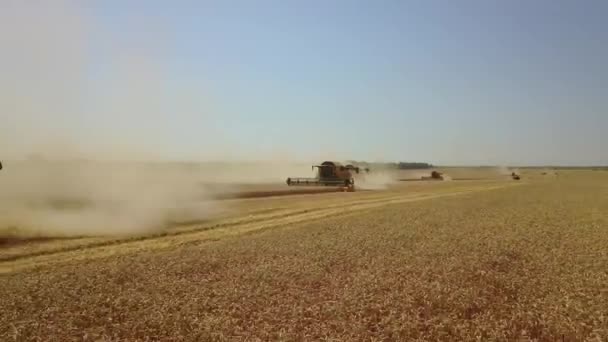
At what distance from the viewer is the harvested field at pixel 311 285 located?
33.8 ft

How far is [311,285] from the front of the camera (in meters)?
13.5

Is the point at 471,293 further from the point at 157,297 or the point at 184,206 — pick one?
the point at 184,206

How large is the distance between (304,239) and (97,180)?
87.4ft

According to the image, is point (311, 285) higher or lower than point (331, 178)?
lower

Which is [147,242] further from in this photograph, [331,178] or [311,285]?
[331,178]

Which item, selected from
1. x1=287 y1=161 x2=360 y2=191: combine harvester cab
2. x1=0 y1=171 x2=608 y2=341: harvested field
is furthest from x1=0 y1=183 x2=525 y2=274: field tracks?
x1=287 y1=161 x2=360 y2=191: combine harvester cab

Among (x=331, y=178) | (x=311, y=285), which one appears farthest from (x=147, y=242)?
(x=331, y=178)

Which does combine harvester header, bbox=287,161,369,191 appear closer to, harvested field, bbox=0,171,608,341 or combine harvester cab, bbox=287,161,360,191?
combine harvester cab, bbox=287,161,360,191

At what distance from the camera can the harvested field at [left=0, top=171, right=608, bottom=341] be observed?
10.3 m

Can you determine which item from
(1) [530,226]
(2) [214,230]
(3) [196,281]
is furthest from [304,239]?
(1) [530,226]

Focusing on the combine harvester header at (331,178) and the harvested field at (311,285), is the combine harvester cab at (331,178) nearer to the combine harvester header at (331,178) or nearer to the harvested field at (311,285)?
the combine harvester header at (331,178)

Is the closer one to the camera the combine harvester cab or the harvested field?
the harvested field

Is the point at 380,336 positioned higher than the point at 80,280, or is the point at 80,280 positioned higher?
the point at 80,280

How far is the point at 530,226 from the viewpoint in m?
25.4
